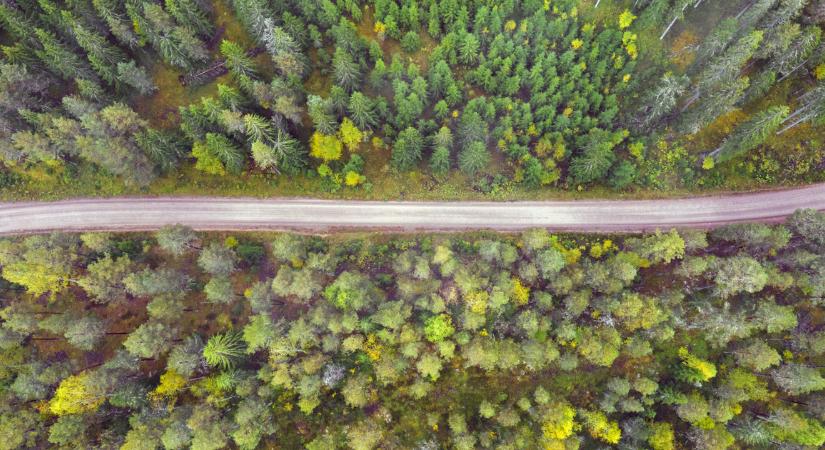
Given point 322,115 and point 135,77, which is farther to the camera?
point 135,77

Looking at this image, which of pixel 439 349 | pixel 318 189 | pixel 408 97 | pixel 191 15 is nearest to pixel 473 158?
pixel 408 97

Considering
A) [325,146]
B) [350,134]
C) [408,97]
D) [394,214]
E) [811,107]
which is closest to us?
[811,107]

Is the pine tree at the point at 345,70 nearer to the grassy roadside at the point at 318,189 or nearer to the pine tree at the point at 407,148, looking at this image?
the pine tree at the point at 407,148

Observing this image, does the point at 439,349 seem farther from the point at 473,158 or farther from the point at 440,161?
the point at 473,158

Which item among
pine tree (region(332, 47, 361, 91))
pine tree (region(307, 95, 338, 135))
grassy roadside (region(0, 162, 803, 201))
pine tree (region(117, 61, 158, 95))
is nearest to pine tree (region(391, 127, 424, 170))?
grassy roadside (region(0, 162, 803, 201))

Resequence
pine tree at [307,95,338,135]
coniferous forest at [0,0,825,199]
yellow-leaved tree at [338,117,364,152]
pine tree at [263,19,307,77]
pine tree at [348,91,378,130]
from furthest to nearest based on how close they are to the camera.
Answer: yellow-leaved tree at [338,117,364,152] → coniferous forest at [0,0,825,199] → pine tree at [263,19,307,77] → pine tree at [348,91,378,130] → pine tree at [307,95,338,135]

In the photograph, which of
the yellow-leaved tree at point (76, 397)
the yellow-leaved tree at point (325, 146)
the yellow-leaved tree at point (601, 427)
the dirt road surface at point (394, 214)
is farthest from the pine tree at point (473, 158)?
the yellow-leaved tree at point (76, 397)

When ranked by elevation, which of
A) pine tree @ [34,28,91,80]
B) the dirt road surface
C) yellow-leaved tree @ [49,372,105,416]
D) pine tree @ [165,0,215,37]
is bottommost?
yellow-leaved tree @ [49,372,105,416]

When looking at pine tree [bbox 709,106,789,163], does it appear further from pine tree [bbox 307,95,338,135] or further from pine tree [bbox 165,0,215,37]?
pine tree [bbox 165,0,215,37]
